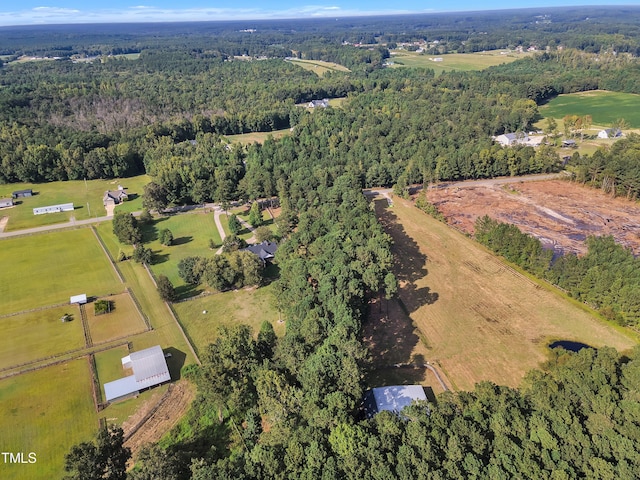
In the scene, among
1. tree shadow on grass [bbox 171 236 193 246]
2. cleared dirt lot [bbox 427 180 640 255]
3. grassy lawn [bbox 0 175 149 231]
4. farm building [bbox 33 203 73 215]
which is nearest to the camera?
cleared dirt lot [bbox 427 180 640 255]

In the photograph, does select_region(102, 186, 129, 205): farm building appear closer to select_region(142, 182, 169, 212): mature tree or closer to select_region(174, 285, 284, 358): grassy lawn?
select_region(142, 182, 169, 212): mature tree

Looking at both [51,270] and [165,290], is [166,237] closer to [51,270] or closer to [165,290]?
[51,270]

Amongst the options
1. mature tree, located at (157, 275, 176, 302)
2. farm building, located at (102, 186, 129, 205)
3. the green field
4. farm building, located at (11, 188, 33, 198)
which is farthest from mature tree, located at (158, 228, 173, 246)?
the green field

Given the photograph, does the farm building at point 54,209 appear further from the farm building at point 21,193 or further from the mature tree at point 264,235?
the mature tree at point 264,235

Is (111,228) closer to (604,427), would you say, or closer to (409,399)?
(409,399)

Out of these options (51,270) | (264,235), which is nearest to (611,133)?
(264,235)
